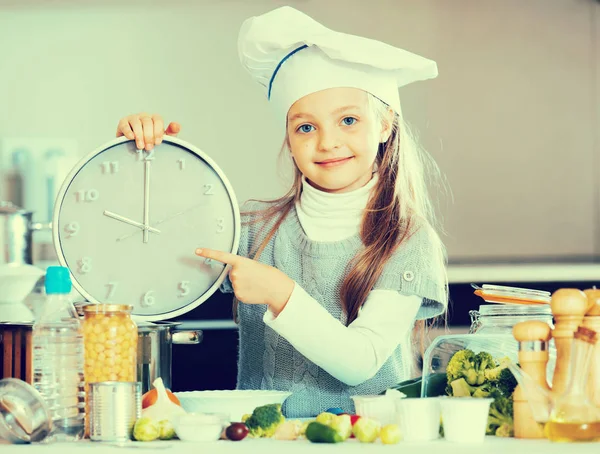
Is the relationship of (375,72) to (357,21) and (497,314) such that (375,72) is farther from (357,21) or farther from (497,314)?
(357,21)

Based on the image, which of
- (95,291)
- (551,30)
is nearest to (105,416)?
(95,291)

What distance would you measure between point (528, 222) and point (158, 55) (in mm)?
1550

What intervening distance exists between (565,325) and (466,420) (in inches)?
6.2

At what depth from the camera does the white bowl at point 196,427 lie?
101 cm

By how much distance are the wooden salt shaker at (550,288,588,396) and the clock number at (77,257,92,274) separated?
76cm

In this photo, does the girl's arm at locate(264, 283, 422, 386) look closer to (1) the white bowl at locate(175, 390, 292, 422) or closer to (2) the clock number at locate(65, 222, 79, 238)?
(1) the white bowl at locate(175, 390, 292, 422)

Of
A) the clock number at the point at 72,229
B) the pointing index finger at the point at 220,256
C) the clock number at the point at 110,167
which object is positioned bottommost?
the pointing index finger at the point at 220,256

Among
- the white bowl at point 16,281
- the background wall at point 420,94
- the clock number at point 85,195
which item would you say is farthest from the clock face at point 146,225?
the background wall at point 420,94

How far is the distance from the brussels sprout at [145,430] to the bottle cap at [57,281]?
0.63 ft

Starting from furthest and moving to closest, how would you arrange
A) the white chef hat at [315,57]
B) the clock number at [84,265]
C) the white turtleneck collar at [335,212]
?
1. the white turtleneck collar at [335,212]
2. the white chef hat at [315,57]
3. the clock number at [84,265]

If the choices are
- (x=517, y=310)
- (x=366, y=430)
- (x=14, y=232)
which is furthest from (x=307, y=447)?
(x=14, y=232)

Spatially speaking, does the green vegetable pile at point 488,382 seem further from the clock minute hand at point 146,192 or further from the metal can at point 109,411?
the clock minute hand at point 146,192

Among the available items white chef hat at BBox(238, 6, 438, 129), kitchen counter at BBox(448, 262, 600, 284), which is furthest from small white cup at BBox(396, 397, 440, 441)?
kitchen counter at BBox(448, 262, 600, 284)

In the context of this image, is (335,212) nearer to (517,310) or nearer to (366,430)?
(517,310)
